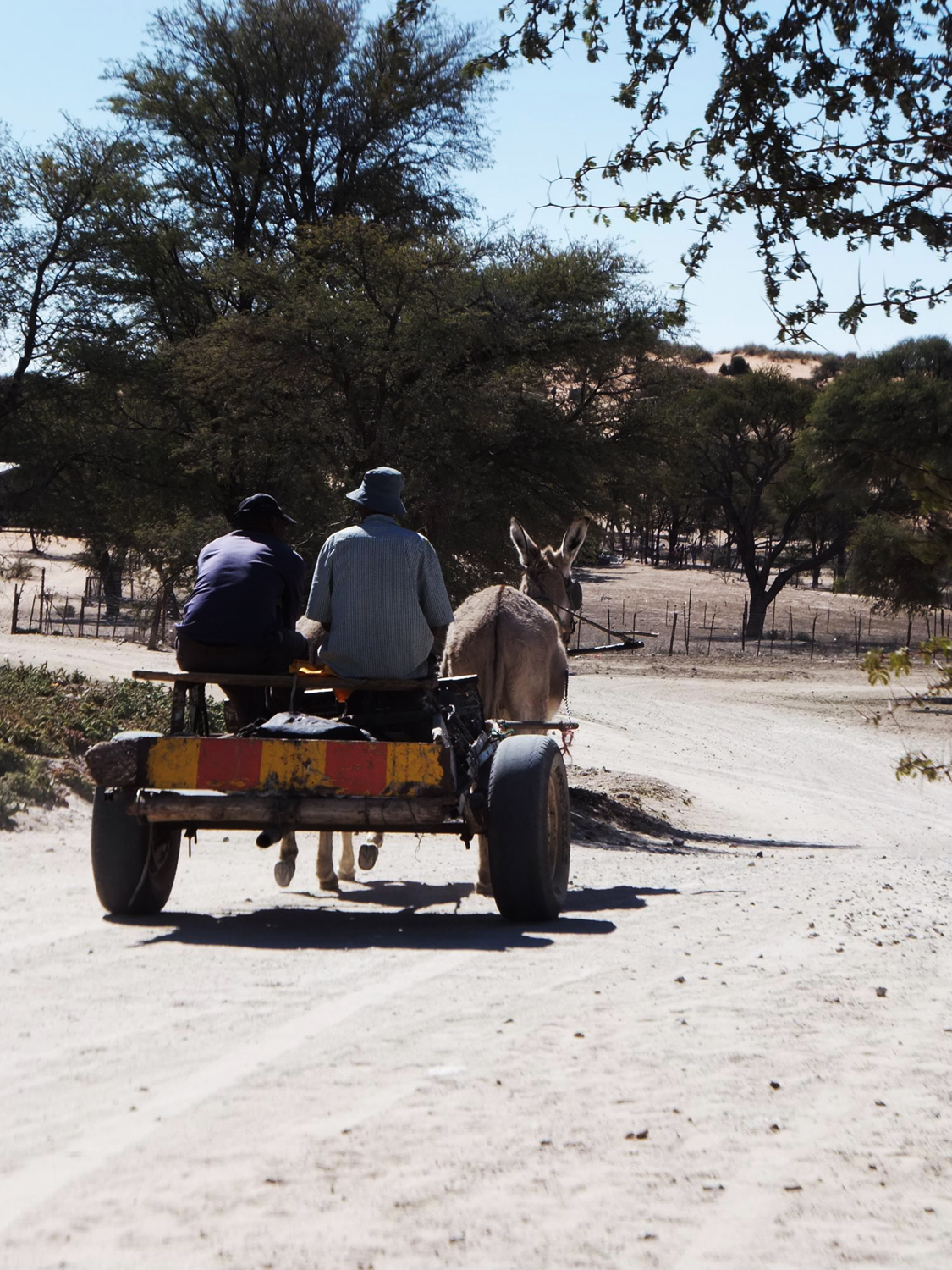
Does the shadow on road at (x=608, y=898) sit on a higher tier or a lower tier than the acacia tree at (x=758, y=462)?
lower

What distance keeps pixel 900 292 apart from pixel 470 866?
5.28 metres

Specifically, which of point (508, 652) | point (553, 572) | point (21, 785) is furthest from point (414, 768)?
point (553, 572)

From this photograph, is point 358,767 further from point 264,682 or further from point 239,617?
point 239,617

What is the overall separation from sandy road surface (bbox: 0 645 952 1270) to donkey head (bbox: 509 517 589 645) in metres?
3.93

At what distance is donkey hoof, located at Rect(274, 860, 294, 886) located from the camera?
8.12m

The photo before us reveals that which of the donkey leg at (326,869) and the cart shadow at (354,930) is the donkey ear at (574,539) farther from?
the cart shadow at (354,930)

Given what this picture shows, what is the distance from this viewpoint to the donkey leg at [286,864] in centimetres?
813

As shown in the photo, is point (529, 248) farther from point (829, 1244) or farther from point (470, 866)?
point (829, 1244)

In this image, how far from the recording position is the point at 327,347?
16500 mm

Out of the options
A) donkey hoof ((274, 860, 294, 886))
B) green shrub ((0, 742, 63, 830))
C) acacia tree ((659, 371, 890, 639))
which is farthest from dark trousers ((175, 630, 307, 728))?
acacia tree ((659, 371, 890, 639))

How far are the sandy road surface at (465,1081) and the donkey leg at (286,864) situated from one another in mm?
169

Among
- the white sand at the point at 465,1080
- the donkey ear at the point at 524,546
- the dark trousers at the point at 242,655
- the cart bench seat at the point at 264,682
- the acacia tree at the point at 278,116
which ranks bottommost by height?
the white sand at the point at 465,1080

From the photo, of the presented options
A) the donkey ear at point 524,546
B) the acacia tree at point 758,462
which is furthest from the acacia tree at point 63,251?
the acacia tree at point 758,462

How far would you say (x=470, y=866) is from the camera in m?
A: 10.6
